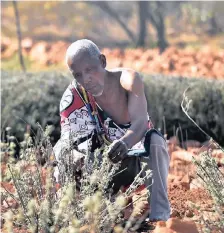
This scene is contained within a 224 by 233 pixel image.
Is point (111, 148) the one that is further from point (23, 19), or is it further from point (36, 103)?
point (23, 19)

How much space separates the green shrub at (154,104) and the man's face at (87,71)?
10.2 feet

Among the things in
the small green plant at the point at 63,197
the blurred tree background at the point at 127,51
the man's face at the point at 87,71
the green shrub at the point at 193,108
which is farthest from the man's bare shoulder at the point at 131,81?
the green shrub at the point at 193,108

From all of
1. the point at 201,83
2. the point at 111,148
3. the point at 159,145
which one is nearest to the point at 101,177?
the point at 111,148

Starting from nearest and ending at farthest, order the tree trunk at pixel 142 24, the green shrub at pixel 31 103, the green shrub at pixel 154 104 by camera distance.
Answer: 1. the green shrub at pixel 31 103
2. the green shrub at pixel 154 104
3. the tree trunk at pixel 142 24

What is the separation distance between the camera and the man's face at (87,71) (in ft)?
13.4

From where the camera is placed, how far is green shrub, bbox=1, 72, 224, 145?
747cm

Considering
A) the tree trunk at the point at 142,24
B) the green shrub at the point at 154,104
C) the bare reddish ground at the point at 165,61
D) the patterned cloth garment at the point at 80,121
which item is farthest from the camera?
the tree trunk at the point at 142,24

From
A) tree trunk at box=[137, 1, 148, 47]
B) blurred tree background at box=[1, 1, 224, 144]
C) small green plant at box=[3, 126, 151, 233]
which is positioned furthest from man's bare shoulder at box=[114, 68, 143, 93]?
tree trunk at box=[137, 1, 148, 47]

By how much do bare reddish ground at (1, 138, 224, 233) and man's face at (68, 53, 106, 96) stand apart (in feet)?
2.11

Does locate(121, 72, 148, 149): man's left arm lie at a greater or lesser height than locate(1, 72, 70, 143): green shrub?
greater

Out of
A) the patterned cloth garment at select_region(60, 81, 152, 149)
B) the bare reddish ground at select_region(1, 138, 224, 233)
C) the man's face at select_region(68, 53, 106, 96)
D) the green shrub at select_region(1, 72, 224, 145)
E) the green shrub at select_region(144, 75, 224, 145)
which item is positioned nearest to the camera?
the bare reddish ground at select_region(1, 138, 224, 233)

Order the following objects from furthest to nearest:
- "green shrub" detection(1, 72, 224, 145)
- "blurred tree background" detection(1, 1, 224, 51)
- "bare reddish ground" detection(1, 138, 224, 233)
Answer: "blurred tree background" detection(1, 1, 224, 51), "green shrub" detection(1, 72, 224, 145), "bare reddish ground" detection(1, 138, 224, 233)

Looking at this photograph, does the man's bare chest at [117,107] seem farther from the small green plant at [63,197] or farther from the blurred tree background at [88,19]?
the blurred tree background at [88,19]

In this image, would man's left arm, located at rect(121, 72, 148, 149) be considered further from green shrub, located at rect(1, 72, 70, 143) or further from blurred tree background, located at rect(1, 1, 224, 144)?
green shrub, located at rect(1, 72, 70, 143)
